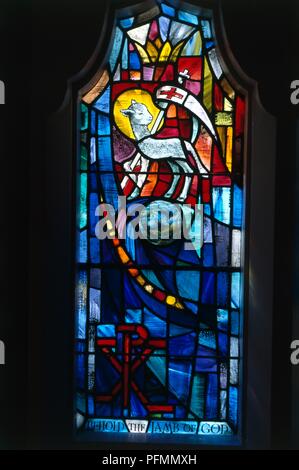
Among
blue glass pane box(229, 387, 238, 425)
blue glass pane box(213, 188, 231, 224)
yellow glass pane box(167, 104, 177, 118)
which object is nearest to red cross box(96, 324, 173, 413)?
blue glass pane box(229, 387, 238, 425)

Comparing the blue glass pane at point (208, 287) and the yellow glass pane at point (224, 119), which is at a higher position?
the yellow glass pane at point (224, 119)

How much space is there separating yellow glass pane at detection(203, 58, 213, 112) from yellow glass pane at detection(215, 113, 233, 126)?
0.17 feet

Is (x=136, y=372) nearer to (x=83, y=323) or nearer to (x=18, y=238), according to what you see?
(x=83, y=323)

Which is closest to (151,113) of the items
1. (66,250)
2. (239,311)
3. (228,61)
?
(228,61)

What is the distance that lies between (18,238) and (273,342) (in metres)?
1.20

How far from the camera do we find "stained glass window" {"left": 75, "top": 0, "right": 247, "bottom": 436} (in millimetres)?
3285

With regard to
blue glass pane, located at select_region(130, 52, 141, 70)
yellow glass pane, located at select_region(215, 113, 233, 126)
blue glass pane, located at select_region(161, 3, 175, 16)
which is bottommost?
yellow glass pane, located at select_region(215, 113, 233, 126)

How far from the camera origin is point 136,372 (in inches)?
131

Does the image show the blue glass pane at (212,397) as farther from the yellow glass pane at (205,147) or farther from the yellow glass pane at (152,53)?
the yellow glass pane at (152,53)

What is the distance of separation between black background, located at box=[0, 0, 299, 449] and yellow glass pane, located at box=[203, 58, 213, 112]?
0.75ft

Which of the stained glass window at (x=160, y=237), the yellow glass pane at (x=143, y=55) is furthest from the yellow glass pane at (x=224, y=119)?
the yellow glass pane at (x=143, y=55)

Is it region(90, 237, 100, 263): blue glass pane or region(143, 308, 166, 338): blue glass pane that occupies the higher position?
region(90, 237, 100, 263): blue glass pane

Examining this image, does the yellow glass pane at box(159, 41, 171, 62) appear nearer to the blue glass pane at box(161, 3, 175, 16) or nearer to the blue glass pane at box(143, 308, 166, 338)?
the blue glass pane at box(161, 3, 175, 16)

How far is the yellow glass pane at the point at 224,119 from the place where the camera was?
3.29 m
